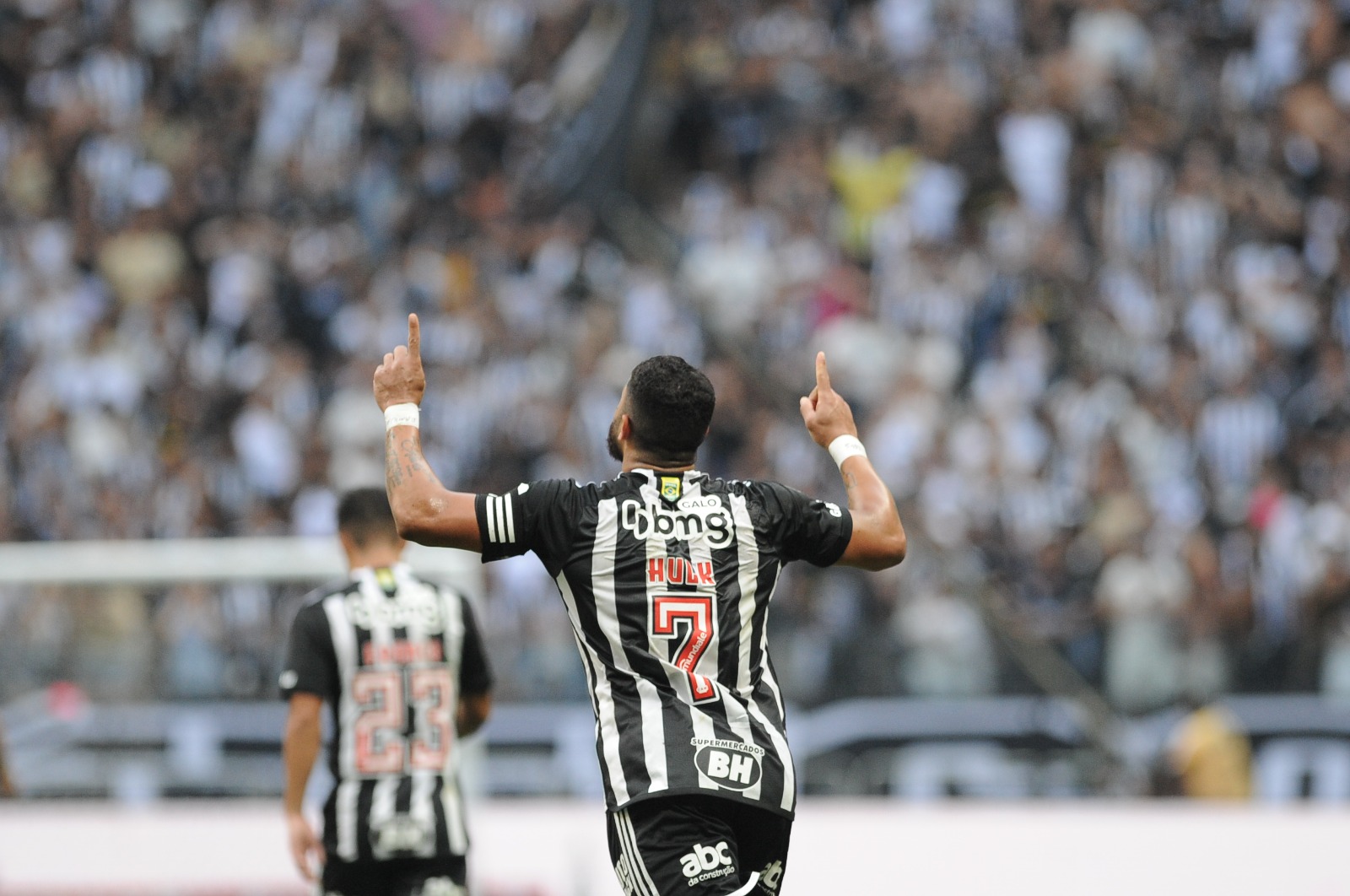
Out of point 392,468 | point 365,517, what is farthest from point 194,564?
point 392,468

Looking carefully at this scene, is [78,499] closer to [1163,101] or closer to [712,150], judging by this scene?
[712,150]

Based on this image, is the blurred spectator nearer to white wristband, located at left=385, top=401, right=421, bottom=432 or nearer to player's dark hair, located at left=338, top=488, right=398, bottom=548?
player's dark hair, located at left=338, top=488, right=398, bottom=548

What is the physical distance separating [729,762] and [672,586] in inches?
16.7

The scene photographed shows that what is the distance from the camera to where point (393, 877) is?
6008mm

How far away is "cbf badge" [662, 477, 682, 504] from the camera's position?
13.8 feet

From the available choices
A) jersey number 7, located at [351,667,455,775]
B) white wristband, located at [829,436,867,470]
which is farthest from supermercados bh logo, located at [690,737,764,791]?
jersey number 7, located at [351,667,455,775]

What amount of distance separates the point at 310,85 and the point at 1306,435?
9.13m

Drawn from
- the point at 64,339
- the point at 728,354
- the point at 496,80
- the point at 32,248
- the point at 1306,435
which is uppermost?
the point at 496,80

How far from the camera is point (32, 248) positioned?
14906 mm

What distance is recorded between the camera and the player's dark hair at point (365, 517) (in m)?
6.09

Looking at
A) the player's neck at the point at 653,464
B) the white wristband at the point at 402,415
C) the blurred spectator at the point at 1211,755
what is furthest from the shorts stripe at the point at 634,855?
the blurred spectator at the point at 1211,755

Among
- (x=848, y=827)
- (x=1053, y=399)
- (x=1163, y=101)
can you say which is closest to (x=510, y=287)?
(x=1053, y=399)

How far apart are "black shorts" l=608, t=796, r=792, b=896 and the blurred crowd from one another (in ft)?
14.7

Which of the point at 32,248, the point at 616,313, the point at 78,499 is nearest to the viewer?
the point at 78,499
